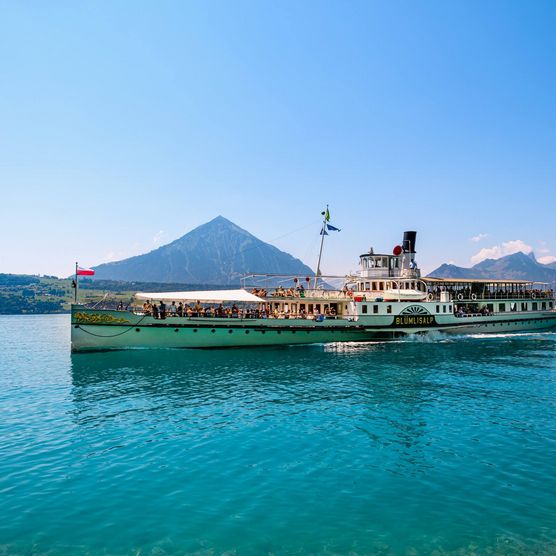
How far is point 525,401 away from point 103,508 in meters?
21.8

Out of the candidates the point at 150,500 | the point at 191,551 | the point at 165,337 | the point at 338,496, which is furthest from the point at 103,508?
the point at 165,337

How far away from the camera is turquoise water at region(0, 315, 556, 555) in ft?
33.5

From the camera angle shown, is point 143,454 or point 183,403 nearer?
point 143,454

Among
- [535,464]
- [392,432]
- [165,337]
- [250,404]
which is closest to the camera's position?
[535,464]

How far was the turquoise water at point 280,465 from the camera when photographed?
1020cm

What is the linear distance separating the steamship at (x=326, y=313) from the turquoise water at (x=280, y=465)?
37.2 feet

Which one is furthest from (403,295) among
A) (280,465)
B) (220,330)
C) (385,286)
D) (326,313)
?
(280,465)

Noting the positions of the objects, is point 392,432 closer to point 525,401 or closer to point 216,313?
point 525,401

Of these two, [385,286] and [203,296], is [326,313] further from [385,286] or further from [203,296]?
[203,296]

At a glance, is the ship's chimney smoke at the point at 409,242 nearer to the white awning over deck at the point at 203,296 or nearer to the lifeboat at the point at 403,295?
the lifeboat at the point at 403,295

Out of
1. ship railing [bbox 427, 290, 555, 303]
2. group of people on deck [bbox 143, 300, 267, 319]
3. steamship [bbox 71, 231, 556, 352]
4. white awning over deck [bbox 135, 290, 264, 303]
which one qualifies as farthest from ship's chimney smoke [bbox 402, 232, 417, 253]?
white awning over deck [bbox 135, 290, 264, 303]

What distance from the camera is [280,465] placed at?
14281 mm

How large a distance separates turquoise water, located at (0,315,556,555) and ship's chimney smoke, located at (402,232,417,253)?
1179 inches

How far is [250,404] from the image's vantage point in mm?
22344
